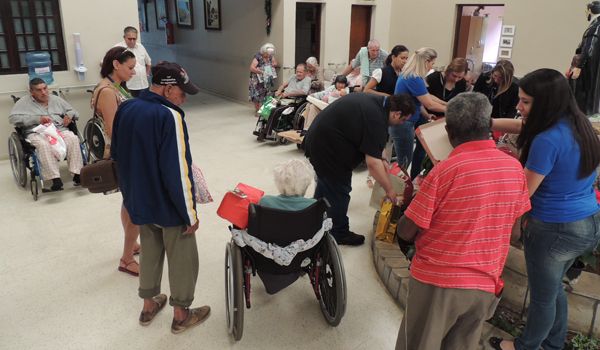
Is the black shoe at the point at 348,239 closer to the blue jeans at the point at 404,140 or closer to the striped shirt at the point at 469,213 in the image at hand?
the blue jeans at the point at 404,140

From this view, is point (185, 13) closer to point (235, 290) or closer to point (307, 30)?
point (307, 30)

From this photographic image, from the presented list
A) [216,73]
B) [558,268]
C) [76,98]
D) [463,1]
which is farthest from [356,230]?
[216,73]

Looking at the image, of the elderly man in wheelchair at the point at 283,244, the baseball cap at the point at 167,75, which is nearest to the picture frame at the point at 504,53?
the elderly man in wheelchair at the point at 283,244

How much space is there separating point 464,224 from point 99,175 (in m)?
1.97

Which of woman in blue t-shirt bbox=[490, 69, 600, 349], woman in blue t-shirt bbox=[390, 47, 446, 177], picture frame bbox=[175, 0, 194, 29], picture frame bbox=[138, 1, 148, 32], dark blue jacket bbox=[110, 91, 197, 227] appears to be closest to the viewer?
woman in blue t-shirt bbox=[490, 69, 600, 349]

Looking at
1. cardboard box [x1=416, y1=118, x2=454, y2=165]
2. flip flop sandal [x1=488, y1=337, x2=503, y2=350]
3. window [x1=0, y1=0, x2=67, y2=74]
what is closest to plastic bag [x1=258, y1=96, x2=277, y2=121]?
window [x1=0, y1=0, x2=67, y2=74]

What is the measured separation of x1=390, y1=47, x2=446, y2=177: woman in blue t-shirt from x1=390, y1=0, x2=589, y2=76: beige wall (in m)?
3.60

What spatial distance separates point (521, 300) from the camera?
8.00 ft

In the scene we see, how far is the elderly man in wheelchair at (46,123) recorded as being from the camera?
4102mm

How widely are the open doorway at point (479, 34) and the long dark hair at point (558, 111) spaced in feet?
18.8

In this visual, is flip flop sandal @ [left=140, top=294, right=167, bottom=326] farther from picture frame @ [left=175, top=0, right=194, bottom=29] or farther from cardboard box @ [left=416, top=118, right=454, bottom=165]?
picture frame @ [left=175, top=0, right=194, bottom=29]

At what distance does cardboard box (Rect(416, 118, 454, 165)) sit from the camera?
86.8 inches

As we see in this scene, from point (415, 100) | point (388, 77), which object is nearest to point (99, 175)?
point (415, 100)

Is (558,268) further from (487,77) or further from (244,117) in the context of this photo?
(244,117)
